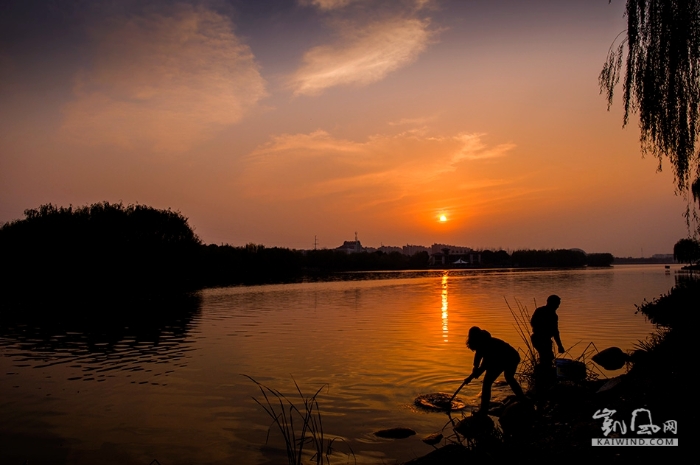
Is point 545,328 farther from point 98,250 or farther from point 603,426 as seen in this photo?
point 98,250

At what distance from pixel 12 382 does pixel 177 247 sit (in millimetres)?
69537

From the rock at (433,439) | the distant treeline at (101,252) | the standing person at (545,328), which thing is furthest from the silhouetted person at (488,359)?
the distant treeline at (101,252)

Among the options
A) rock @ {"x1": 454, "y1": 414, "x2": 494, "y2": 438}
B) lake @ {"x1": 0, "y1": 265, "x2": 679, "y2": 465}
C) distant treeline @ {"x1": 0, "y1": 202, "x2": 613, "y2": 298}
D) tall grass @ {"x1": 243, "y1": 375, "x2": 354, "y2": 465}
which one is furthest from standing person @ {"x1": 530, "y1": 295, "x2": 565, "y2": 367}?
distant treeline @ {"x1": 0, "y1": 202, "x2": 613, "y2": 298}

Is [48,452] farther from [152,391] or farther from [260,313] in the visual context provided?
[260,313]

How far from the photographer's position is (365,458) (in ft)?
28.2

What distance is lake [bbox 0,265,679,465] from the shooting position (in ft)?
31.3

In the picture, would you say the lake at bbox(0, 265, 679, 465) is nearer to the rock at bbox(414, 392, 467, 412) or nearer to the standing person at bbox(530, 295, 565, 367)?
the rock at bbox(414, 392, 467, 412)

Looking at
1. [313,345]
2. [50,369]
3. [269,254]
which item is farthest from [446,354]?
[269,254]

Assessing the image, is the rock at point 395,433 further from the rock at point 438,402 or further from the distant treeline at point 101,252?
the distant treeline at point 101,252

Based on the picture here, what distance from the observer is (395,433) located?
9594 millimetres

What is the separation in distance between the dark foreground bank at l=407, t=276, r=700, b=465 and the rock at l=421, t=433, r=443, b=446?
0.12m

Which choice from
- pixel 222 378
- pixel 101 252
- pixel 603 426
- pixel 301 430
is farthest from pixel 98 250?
pixel 603 426

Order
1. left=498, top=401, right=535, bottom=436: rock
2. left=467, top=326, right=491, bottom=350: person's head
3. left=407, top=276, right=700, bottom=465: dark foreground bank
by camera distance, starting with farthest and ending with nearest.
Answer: left=467, top=326, right=491, bottom=350: person's head → left=498, top=401, right=535, bottom=436: rock → left=407, top=276, right=700, bottom=465: dark foreground bank

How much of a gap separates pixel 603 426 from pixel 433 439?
2.84 m
